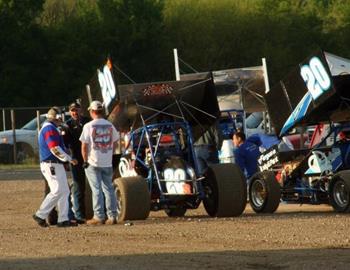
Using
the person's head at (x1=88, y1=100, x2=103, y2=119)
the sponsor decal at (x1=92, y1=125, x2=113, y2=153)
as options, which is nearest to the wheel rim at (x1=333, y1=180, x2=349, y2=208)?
the sponsor decal at (x1=92, y1=125, x2=113, y2=153)

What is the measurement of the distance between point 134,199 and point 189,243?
3251 mm

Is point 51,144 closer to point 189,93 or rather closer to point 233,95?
point 189,93

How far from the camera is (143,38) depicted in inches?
2218

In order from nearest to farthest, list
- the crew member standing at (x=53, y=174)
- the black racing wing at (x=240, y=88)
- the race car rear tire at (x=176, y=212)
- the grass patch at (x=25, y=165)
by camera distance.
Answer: the crew member standing at (x=53, y=174) < the race car rear tire at (x=176, y=212) < the black racing wing at (x=240, y=88) < the grass patch at (x=25, y=165)

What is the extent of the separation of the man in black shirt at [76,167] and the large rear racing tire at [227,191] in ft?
6.19

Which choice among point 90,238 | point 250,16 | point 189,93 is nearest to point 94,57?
point 250,16

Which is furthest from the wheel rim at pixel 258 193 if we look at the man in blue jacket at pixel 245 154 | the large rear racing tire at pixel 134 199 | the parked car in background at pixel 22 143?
the parked car in background at pixel 22 143

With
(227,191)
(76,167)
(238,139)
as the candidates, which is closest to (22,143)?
(238,139)

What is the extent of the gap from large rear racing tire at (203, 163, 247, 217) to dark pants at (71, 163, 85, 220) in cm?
187

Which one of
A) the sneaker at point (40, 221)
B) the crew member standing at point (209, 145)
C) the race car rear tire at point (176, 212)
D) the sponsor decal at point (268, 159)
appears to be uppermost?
the crew member standing at point (209, 145)

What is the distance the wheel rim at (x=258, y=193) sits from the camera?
18.3m

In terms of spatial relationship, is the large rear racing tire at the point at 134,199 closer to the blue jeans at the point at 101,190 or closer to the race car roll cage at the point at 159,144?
the blue jeans at the point at 101,190

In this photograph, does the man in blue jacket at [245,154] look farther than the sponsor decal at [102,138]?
Yes

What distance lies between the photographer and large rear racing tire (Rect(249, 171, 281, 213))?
1812 cm
